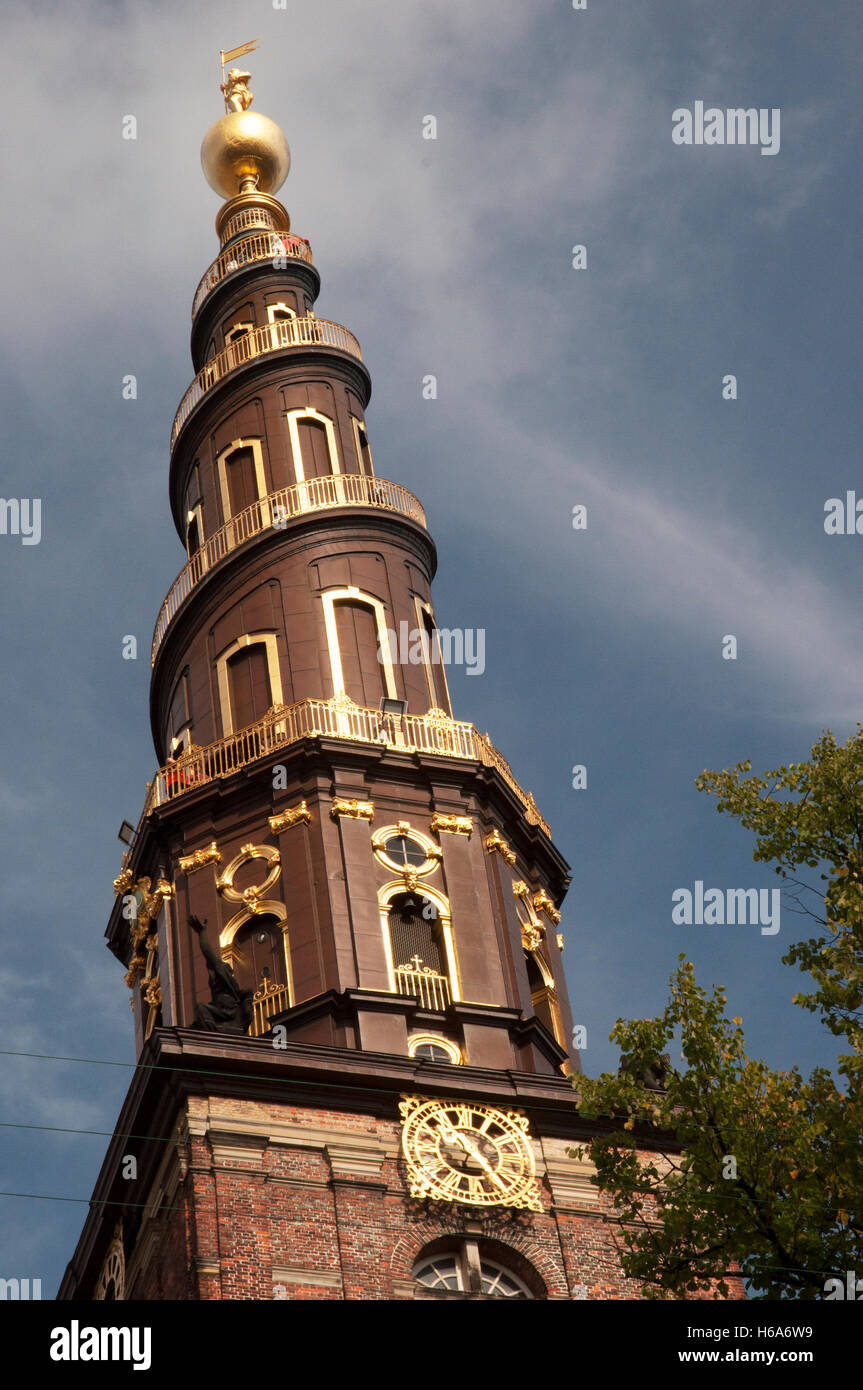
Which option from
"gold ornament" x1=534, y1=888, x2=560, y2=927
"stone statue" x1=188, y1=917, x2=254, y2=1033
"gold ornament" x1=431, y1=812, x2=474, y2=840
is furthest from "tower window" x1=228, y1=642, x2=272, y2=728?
"stone statue" x1=188, y1=917, x2=254, y2=1033

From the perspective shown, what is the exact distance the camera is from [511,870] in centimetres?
4525

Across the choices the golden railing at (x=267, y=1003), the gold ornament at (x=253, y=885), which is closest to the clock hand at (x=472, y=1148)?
the golden railing at (x=267, y=1003)

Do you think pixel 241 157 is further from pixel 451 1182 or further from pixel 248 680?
pixel 451 1182

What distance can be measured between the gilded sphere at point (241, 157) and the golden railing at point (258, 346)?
36.2ft

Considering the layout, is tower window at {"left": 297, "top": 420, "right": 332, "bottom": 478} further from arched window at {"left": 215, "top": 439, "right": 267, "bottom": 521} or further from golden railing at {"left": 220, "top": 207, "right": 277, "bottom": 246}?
golden railing at {"left": 220, "top": 207, "right": 277, "bottom": 246}

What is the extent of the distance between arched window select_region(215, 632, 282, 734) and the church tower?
0.25ft

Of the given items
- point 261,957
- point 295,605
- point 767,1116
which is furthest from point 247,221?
point 767,1116

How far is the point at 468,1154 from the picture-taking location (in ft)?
124

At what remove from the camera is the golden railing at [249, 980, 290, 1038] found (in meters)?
40.8

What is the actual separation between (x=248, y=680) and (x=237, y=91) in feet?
94.2

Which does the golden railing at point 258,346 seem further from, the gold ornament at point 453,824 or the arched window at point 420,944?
the arched window at point 420,944
